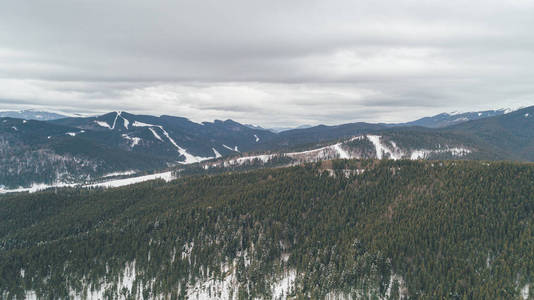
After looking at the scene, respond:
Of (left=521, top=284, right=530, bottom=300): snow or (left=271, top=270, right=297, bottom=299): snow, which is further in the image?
(left=271, top=270, right=297, bottom=299): snow

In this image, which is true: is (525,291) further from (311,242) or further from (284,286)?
(284,286)

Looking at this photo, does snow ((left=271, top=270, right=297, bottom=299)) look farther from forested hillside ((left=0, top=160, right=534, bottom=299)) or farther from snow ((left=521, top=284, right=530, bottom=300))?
snow ((left=521, top=284, right=530, bottom=300))

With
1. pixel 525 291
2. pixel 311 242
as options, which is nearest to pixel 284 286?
pixel 311 242

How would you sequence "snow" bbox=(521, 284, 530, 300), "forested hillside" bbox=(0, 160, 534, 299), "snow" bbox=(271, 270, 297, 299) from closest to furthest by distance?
"snow" bbox=(521, 284, 530, 300) → "forested hillside" bbox=(0, 160, 534, 299) → "snow" bbox=(271, 270, 297, 299)

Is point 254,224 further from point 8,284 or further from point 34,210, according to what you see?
point 34,210

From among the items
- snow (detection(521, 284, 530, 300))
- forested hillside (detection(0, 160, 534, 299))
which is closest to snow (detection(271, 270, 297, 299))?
forested hillside (detection(0, 160, 534, 299))

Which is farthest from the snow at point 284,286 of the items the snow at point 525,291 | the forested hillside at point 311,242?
the snow at point 525,291

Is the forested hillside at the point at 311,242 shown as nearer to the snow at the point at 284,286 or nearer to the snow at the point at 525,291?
the snow at the point at 525,291

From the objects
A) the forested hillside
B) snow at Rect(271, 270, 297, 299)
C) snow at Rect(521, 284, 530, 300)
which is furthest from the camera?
snow at Rect(271, 270, 297, 299)
